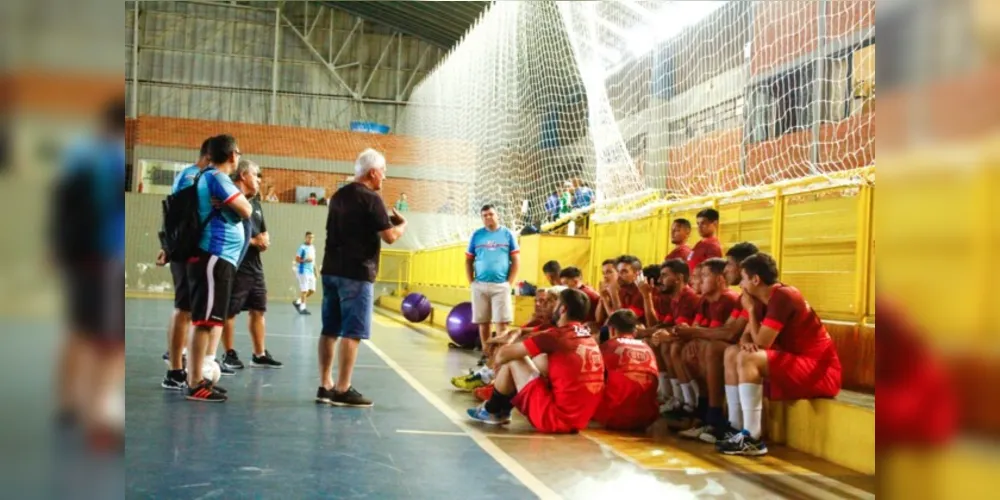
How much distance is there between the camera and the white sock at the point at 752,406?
5.32m

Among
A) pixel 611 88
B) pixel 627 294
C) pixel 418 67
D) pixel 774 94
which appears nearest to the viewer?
pixel 627 294

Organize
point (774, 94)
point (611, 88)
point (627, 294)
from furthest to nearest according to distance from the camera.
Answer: point (611, 88)
point (774, 94)
point (627, 294)

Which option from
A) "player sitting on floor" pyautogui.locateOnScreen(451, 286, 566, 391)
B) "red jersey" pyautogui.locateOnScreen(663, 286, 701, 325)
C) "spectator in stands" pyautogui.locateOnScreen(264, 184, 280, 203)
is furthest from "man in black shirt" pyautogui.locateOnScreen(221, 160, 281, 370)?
"spectator in stands" pyautogui.locateOnScreen(264, 184, 280, 203)

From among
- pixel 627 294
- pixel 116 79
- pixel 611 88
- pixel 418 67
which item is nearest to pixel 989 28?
pixel 116 79

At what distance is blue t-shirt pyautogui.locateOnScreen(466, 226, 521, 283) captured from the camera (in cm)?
948

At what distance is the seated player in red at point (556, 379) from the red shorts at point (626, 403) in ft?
0.57

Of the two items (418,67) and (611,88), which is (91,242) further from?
(418,67)

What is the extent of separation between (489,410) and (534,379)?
1.24 ft

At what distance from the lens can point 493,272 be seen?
9.47 m

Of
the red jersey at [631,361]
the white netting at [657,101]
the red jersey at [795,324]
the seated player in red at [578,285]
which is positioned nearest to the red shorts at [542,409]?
the red jersey at [631,361]

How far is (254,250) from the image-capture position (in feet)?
25.8

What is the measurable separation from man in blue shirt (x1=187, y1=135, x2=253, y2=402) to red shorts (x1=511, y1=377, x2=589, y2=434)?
2.18m

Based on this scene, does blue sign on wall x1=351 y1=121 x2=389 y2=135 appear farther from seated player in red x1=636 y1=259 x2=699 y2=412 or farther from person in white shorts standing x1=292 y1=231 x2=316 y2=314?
seated player in red x1=636 y1=259 x2=699 y2=412

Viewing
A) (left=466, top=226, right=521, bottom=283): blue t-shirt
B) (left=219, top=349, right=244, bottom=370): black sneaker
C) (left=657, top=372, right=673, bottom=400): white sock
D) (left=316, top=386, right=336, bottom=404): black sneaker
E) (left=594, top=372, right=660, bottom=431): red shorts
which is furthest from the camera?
(left=466, top=226, right=521, bottom=283): blue t-shirt
